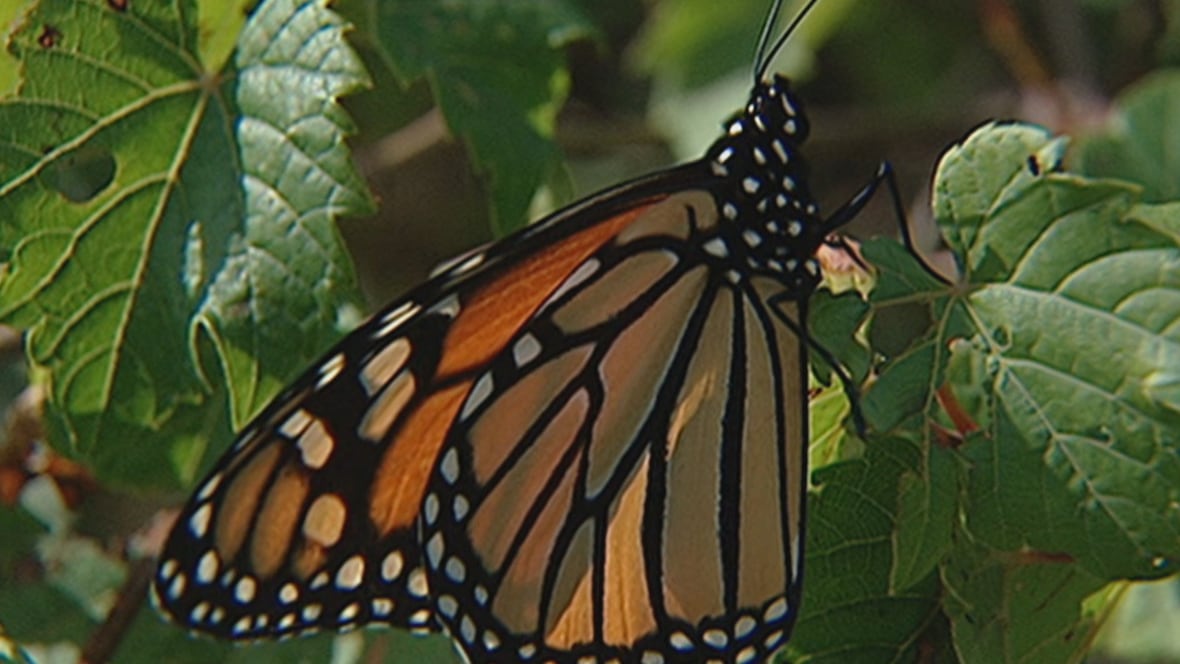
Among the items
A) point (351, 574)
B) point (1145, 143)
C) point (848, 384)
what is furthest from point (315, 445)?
point (1145, 143)

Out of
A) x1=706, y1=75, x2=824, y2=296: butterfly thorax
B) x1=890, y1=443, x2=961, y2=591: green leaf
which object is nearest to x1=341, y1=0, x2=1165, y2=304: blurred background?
x1=706, y1=75, x2=824, y2=296: butterfly thorax

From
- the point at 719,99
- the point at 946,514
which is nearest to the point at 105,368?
the point at 946,514

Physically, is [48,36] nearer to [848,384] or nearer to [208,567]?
[208,567]

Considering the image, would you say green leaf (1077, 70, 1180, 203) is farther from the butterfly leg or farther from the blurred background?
the butterfly leg

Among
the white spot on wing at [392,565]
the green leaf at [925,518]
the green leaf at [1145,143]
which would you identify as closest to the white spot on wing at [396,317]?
the white spot on wing at [392,565]

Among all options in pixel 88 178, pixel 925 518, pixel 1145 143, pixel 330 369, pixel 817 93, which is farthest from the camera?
pixel 817 93

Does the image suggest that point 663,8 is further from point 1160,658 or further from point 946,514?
point 946,514

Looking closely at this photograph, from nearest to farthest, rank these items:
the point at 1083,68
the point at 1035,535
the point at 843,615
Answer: the point at 1035,535, the point at 843,615, the point at 1083,68
